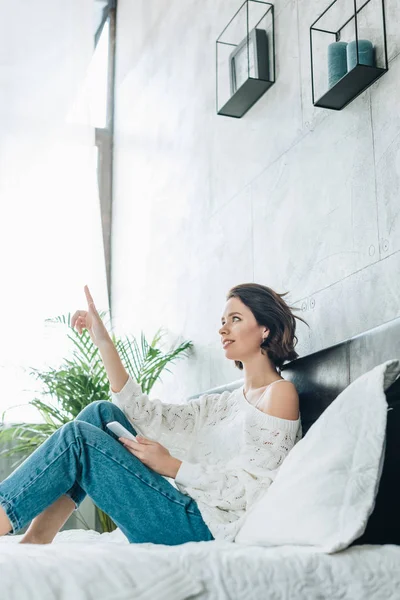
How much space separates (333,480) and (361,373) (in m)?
0.50

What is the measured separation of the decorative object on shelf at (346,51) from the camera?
2.27m

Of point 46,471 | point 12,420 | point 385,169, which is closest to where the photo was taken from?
point 46,471

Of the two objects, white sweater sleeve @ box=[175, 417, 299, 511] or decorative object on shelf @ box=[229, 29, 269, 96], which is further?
decorative object on shelf @ box=[229, 29, 269, 96]

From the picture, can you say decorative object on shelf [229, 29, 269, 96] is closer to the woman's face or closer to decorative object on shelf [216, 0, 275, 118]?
decorative object on shelf [216, 0, 275, 118]

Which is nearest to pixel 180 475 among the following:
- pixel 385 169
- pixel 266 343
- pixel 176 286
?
pixel 266 343

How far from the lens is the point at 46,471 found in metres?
1.84

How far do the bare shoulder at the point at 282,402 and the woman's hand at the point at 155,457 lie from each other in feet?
1.02

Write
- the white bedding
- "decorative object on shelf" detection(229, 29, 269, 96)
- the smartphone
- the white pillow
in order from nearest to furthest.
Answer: the white bedding
the white pillow
the smartphone
"decorative object on shelf" detection(229, 29, 269, 96)

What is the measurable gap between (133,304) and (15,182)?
102 cm

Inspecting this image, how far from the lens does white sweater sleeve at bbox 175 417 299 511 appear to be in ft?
5.98

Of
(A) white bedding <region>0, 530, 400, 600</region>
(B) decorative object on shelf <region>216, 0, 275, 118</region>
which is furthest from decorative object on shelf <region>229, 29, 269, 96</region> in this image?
(A) white bedding <region>0, 530, 400, 600</region>

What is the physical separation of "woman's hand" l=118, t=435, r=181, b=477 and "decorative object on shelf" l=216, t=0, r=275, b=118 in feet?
5.32

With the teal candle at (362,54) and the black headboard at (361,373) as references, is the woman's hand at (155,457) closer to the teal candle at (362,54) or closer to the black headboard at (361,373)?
the black headboard at (361,373)

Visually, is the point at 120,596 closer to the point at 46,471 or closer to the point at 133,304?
the point at 46,471
